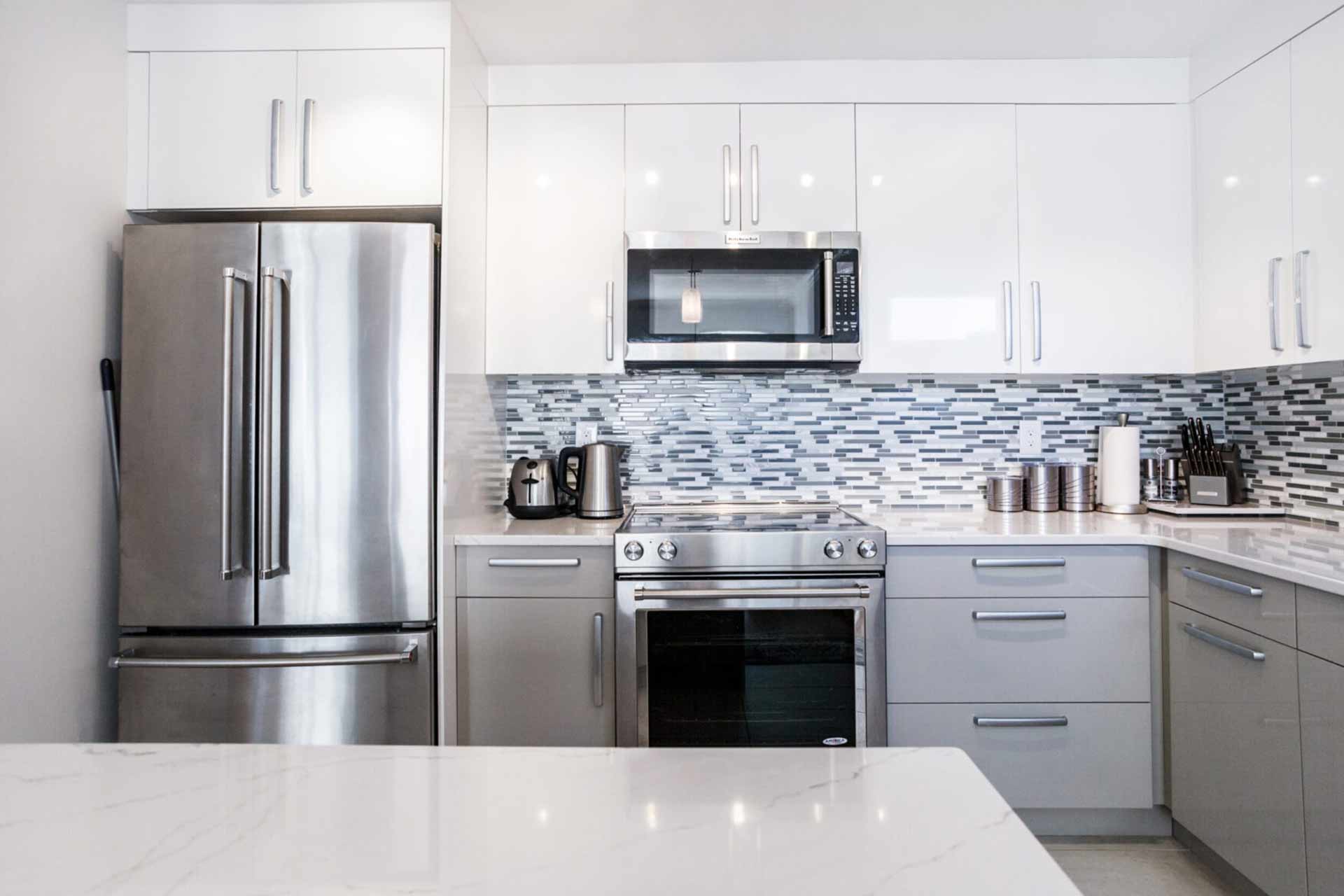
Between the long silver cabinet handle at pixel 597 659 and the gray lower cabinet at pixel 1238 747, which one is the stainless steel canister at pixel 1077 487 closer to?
the gray lower cabinet at pixel 1238 747

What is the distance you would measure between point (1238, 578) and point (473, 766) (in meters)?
1.92

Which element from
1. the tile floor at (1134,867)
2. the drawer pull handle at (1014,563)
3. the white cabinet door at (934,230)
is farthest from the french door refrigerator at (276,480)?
the tile floor at (1134,867)

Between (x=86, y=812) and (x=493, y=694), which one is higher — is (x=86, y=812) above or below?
above

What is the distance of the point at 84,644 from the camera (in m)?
2.04

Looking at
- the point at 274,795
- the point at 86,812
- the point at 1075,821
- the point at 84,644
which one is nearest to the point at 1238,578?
the point at 1075,821

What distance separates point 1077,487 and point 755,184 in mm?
1529

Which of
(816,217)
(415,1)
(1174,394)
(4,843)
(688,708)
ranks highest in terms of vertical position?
(415,1)

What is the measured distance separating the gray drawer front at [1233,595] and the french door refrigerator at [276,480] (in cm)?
201

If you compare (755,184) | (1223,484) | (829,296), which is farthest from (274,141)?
(1223,484)

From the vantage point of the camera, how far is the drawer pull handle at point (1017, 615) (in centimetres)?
225

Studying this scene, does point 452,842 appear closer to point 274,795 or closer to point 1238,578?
point 274,795

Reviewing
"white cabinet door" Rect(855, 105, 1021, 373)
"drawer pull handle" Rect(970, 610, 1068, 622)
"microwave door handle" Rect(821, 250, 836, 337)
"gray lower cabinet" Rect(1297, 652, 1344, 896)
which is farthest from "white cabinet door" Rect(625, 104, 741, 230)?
"gray lower cabinet" Rect(1297, 652, 1344, 896)

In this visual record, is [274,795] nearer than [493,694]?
Yes

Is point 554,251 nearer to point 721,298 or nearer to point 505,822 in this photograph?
point 721,298
